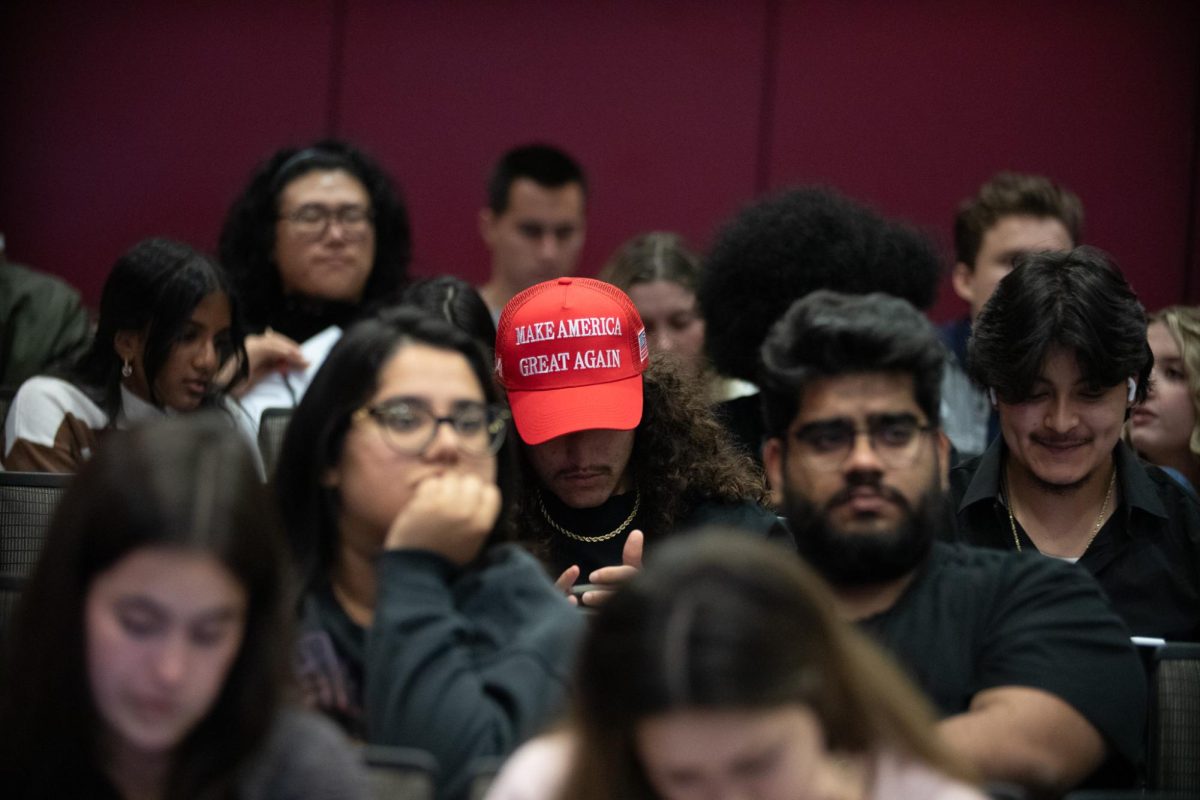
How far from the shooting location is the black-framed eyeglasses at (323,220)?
4.20m

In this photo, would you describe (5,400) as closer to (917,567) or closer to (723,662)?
(917,567)

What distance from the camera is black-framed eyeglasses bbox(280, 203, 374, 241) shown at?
4.20 meters

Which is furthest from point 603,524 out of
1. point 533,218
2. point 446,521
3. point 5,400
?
point 533,218

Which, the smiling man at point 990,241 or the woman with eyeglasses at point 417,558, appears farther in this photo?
the smiling man at point 990,241

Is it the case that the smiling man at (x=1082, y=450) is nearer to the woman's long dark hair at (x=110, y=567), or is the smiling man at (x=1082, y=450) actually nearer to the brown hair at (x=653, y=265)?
the woman's long dark hair at (x=110, y=567)

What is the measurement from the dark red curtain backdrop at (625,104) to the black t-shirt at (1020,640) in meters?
3.53

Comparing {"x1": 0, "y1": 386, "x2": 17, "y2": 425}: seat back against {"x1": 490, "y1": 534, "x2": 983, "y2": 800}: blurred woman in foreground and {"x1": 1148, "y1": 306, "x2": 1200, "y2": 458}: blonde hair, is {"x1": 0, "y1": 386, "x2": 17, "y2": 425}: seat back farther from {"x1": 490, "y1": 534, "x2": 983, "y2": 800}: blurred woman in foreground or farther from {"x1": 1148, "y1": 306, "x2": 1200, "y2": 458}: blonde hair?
{"x1": 1148, "y1": 306, "x2": 1200, "y2": 458}: blonde hair

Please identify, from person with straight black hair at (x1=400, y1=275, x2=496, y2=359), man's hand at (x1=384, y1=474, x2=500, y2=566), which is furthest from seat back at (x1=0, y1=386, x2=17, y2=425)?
man's hand at (x1=384, y1=474, x2=500, y2=566)

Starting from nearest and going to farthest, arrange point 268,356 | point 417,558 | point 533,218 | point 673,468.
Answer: point 417,558 → point 673,468 → point 268,356 → point 533,218

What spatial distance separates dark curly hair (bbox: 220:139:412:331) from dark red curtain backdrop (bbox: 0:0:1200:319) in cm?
131

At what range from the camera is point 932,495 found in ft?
7.19

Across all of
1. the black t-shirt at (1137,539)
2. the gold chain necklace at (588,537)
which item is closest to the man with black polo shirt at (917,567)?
the black t-shirt at (1137,539)

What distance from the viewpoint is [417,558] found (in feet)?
6.64

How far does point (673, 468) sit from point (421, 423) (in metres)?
0.79
